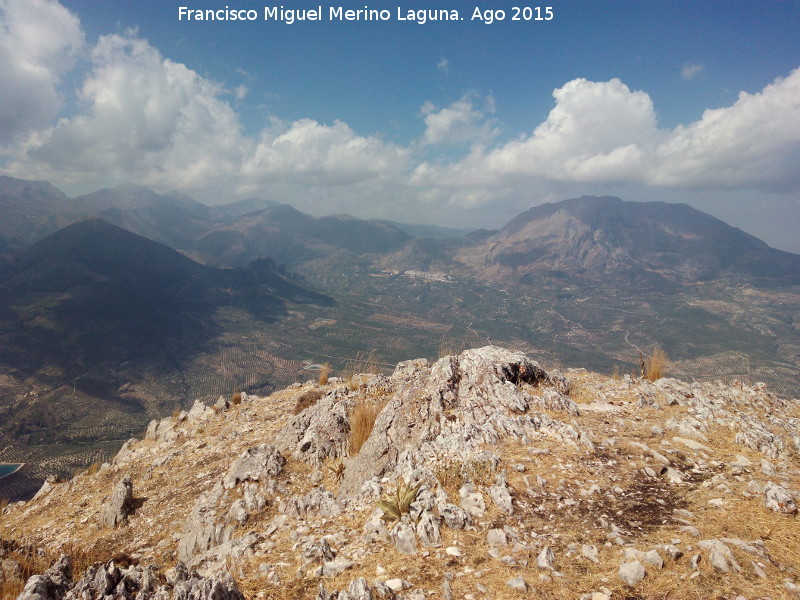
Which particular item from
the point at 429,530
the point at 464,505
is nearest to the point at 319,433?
the point at 464,505

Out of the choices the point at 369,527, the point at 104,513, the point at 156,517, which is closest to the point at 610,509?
the point at 369,527

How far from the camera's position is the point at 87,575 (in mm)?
4918

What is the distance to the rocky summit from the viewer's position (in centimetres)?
478

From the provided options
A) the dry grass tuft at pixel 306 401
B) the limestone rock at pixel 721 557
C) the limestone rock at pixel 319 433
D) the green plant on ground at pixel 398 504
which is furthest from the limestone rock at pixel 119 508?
the limestone rock at pixel 721 557

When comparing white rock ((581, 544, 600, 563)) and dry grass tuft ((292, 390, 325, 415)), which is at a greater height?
white rock ((581, 544, 600, 563))

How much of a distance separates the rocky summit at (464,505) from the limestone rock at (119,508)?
1.8 inches

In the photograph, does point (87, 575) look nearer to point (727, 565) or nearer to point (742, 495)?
point (727, 565)

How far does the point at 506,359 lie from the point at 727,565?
7.22 metres

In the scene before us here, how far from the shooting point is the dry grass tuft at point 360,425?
35.0 ft

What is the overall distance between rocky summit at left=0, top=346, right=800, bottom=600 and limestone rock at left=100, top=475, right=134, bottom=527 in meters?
0.05

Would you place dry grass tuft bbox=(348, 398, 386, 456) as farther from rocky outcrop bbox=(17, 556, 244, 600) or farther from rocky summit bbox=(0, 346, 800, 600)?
rocky outcrop bbox=(17, 556, 244, 600)

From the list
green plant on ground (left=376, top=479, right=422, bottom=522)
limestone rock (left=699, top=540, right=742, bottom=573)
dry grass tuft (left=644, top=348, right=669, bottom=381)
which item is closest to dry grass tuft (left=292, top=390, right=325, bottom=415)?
green plant on ground (left=376, top=479, right=422, bottom=522)

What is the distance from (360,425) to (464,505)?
16.4 ft

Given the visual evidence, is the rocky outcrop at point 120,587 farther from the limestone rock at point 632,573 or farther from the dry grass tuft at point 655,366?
the dry grass tuft at point 655,366
